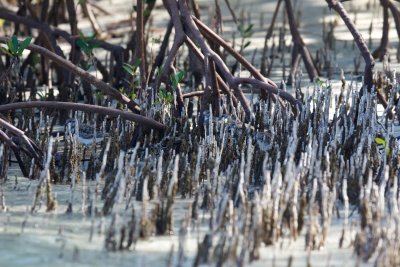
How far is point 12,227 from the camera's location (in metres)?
3.62

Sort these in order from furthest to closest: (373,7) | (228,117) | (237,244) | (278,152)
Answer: (373,7), (228,117), (278,152), (237,244)

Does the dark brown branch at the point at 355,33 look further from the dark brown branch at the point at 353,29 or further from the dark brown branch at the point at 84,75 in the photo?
the dark brown branch at the point at 84,75

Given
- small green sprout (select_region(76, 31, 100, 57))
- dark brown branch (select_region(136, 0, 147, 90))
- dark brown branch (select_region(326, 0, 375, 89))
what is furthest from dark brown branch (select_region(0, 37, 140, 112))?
dark brown branch (select_region(326, 0, 375, 89))

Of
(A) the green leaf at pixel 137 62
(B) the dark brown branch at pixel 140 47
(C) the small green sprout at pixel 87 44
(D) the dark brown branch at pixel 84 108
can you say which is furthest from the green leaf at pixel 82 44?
(D) the dark brown branch at pixel 84 108

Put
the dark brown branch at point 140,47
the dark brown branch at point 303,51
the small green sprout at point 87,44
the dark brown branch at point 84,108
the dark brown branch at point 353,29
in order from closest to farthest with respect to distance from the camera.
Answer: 1. the dark brown branch at point 84,108
2. the dark brown branch at point 353,29
3. the dark brown branch at point 140,47
4. the small green sprout at point 87,44
5. the dark brown branch at point 303,51

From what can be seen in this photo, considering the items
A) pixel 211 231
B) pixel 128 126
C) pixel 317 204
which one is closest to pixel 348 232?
pixel 317 204

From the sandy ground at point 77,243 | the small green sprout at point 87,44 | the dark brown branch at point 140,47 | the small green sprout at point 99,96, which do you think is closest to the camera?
the sandy ground at point 77,243

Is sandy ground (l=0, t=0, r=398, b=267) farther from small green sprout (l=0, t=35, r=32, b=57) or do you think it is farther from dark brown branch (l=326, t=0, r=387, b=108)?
dark brown branch (l=326, t=0, r=387, b=108)

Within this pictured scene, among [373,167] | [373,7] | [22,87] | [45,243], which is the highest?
[373,7]

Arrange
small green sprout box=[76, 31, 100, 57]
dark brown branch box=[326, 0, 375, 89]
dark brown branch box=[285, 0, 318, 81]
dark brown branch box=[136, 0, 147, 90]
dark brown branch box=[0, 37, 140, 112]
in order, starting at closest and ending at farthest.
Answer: dark brown branch box=[0, 37, 140, 112] < dark brown branch box=[326, 0, 375, 89] < dark brown branch box=[136, 0, 147, 90] < small green sprout box=[76, 31, 100, 57] < dark brown branch box=[285, 0, 318, 81]

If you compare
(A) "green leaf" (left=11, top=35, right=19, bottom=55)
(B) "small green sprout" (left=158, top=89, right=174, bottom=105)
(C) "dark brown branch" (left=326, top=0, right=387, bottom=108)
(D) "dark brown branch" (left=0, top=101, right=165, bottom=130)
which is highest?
(C) "dark brown branch" (left=326, top=0, right=387, bottom=108)

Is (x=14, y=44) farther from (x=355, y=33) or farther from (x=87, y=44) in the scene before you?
(x=355, y=33)

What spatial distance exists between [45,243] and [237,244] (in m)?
0.68

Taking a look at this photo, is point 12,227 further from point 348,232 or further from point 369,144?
point 369,144
